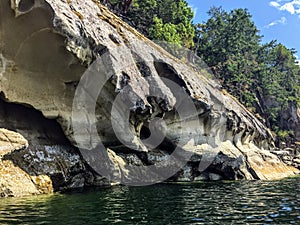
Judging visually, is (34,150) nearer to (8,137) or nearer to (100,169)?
(8,137)

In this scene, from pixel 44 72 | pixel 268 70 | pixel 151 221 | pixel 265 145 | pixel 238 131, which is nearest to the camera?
pixel 151 221

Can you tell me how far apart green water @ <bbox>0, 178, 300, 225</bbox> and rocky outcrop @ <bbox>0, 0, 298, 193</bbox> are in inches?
174

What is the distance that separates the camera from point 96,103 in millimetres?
23094

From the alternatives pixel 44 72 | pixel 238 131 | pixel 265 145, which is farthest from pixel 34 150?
pixel 265 145

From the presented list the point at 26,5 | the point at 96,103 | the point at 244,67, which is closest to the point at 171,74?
the point at 96,103

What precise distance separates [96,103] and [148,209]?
11.2 m

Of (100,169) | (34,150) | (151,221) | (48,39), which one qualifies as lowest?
(151,221)

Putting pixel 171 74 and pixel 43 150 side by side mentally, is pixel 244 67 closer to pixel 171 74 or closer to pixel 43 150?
pixel 171 74

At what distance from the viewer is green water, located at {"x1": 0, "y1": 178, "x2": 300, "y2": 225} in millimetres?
11484

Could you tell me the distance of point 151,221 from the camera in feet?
37.1

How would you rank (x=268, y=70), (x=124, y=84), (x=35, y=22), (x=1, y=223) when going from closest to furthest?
1. (x=1, y=223)
2. (x=35, y=22)
3. (x=124, y=84)
4. (x=268, y=70)

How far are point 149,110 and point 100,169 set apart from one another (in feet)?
18.2

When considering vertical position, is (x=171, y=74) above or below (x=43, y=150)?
above

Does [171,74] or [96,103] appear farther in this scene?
[171,74]
